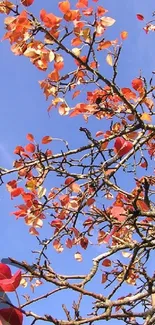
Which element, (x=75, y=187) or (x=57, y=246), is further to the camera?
(x=57, y=246)

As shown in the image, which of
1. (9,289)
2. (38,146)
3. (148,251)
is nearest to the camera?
(9,289)

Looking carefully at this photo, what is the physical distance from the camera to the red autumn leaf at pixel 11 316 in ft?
4.28

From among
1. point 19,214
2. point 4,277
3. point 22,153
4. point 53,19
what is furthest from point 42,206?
point 4,277

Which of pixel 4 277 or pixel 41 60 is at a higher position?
pixel 41 60

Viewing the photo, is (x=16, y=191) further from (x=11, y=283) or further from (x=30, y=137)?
(x=11, y=283)

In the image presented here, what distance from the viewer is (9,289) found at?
1.34 meters

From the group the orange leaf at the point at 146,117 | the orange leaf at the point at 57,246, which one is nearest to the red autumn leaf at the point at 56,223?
the orange leaf at the point at 57,246

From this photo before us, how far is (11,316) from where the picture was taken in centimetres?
132

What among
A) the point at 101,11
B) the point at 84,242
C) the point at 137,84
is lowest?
the point at 84,242

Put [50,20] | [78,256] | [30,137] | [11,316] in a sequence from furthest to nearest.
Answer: [78,256], [30,137], [50,20], [11,316]

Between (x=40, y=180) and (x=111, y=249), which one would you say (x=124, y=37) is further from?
(x=111, y=249)

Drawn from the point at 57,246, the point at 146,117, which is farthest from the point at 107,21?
the point at 57,246

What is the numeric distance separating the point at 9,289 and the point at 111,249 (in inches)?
57.1

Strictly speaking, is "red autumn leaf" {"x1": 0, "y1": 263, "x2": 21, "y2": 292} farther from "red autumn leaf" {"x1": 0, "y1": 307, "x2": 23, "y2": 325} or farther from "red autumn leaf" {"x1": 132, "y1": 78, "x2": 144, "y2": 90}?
"red autumn leaf" {"x1": 132, "y1": 78, "x2": 144, "y2": 90}
